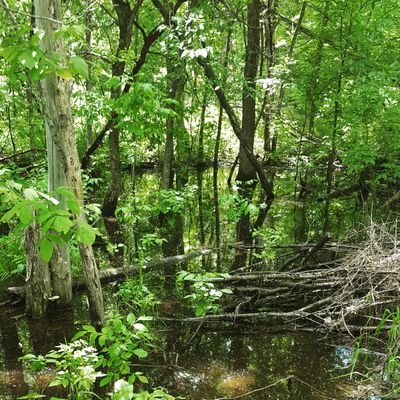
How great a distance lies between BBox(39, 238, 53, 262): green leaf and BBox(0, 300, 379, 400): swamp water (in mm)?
2343

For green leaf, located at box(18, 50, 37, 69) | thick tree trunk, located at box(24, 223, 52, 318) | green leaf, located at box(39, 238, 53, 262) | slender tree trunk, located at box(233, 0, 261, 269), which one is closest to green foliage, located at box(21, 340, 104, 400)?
green leaf, located at box(39, 238, 53, 262)

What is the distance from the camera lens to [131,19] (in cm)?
847

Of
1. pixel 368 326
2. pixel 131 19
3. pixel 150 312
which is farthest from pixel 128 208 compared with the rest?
pixel 131 19

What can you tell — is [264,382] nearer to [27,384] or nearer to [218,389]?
[218,389]

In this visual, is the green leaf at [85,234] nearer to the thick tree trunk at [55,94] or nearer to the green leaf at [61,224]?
the green leaf at [61,224]

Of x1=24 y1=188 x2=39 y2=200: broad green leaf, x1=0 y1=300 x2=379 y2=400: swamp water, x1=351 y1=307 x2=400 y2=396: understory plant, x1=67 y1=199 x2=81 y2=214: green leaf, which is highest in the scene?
x1=24 y1=188 x2=39 y2=200: broad green leaf

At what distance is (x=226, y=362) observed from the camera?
14.5ft

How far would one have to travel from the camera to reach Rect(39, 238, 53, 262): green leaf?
2.14 metres

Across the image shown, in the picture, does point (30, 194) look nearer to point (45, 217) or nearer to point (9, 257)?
point (45, 217)

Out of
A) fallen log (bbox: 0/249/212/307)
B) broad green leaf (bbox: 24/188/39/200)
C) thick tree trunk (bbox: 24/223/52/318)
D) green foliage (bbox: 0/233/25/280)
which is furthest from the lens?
green foliage (bbox: 0/233/25/280)

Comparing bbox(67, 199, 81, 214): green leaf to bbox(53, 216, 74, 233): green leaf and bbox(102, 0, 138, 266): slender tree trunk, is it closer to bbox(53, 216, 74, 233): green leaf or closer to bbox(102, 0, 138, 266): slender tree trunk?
bbox(53, 216, 74, 233): green leaf

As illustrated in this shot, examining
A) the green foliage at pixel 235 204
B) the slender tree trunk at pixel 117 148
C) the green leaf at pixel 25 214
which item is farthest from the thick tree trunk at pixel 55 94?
the slender tree trunk at pixel 117 148

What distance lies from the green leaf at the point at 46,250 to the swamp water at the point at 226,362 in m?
2.34

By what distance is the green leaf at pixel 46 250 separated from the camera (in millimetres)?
2143
